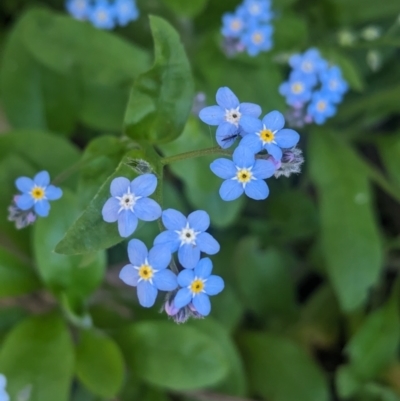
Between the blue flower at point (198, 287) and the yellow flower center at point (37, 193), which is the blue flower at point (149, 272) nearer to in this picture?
the blue flower at point (198, 287)

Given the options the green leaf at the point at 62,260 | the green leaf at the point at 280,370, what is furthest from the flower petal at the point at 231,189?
the green leaf at the point at 280,370

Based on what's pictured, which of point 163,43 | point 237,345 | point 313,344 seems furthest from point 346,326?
point 163,43

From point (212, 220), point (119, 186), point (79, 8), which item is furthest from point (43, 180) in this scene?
point (79, 8)

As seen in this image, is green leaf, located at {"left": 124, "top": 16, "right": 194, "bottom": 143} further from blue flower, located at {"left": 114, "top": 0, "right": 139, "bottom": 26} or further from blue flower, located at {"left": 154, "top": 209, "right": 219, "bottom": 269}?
blue flower, located at {"left": 114, "top": 0, "right": 139, "bottom": 26}

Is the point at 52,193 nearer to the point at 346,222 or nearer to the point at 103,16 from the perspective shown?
the point at 103,16

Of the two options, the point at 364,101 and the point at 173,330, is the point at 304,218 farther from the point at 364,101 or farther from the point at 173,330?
the point at 173,330

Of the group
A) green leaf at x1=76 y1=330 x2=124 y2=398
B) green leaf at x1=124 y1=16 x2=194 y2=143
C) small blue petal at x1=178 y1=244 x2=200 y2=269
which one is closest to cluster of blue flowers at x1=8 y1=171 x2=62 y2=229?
green leaf at x1=124 y1=16 x2=194 y2=143
